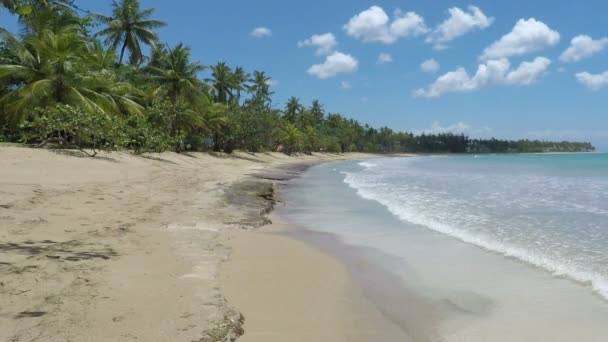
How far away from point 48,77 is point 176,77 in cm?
1471

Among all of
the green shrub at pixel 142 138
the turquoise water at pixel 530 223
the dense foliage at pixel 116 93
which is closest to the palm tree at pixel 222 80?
the dense foliage at pixel 116 93

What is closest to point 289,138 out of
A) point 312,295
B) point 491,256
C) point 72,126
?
point 72,126

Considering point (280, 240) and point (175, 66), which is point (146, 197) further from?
point (175, 66)

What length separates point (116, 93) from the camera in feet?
84.9

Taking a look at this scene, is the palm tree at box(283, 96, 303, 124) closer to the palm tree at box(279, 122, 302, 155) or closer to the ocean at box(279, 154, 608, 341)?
the palm tree at box(279, 122, 302, 155)

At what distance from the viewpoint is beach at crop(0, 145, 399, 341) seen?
3.31 meters

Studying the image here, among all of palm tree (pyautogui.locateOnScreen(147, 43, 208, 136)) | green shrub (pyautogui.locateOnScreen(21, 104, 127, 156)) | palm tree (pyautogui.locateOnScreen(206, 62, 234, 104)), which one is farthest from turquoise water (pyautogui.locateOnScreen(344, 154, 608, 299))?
palm tree (pyautogui.locateOnScreen(206, 62, 234, 104))

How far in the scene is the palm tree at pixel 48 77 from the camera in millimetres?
19922

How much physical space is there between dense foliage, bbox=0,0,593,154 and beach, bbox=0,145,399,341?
2248 millimetres

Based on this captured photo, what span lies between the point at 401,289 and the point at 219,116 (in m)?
37.1

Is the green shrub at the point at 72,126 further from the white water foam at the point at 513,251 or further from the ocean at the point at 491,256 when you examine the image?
the white water foam at the point at 513,251

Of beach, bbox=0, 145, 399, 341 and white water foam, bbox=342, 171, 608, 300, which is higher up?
beach, bbox=0, 145, 399, 341

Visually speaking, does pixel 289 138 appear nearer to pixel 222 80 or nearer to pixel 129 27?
pixel 222 80

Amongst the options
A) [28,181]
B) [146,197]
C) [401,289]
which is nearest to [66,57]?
[28,181]
